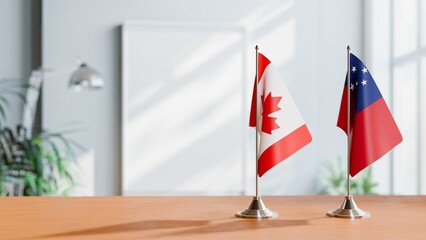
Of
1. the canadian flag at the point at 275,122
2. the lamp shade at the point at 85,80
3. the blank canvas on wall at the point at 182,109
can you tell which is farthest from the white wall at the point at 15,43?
the canadian flag at the point at 275,122

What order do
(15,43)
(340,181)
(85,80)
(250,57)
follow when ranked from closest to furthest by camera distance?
(85,80)
(15,43)
(340,181)
(250,57)

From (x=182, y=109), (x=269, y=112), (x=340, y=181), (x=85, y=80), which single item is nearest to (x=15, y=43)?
(x=85, y=80)

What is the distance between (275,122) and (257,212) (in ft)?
0.73

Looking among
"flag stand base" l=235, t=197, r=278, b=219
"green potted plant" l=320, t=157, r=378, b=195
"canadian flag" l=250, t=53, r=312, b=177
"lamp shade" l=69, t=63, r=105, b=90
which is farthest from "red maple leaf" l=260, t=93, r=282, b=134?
"green potted plant" l=320, t=157, r=378, b=195

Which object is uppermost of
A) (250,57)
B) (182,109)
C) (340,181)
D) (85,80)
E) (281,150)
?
(250,57)

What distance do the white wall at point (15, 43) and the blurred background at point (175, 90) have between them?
0.06ft

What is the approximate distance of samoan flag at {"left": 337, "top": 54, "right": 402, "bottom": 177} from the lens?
158 cm

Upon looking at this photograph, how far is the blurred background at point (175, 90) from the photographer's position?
18.3 ft

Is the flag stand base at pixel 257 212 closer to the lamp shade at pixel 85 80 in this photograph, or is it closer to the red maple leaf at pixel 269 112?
the red maple leaf at pixel 269 112

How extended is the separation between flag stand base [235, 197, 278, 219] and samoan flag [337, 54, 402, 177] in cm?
24

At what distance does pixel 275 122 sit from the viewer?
5.19 feet

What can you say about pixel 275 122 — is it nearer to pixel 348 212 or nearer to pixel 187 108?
pixel 348 212

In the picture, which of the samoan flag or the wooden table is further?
the samoan flag

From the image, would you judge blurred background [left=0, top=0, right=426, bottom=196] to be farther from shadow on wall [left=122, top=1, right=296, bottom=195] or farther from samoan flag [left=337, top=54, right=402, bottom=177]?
samoan flag [left=337, top=54, right=402, bottom=177]
